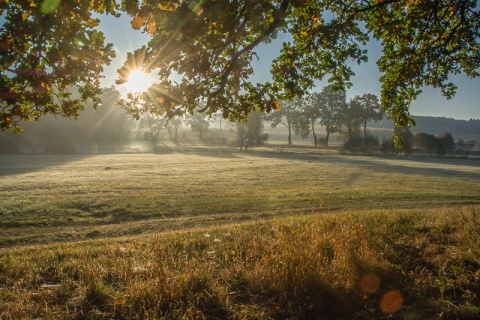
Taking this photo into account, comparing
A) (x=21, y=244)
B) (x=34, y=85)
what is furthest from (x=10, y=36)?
(x=21, y=244)

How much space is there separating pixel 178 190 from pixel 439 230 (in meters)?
20.2

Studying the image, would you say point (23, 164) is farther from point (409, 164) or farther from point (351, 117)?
point (351, 117)

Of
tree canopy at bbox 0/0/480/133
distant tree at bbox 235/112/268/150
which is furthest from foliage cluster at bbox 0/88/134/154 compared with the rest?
tree canopy at bbox 0/0/480/133

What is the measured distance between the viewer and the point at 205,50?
23.7 feet

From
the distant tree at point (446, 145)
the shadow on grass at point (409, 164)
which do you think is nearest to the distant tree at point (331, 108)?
the distant tree at point (446, 145)

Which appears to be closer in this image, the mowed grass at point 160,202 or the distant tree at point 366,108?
the mowed grass at point 160,202

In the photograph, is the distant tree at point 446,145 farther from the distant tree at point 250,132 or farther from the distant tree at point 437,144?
the distant tree at point 250,132

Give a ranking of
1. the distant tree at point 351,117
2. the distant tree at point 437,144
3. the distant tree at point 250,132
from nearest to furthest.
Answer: the distant tree at point 437,144, the distant tree at point 250,132, the distant tree at point 351,117

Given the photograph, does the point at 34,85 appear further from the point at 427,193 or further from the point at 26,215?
the point at 427,193

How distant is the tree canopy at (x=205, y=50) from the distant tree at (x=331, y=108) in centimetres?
10099

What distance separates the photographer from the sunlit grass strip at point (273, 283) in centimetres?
481

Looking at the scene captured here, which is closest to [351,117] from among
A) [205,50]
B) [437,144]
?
[437,144]

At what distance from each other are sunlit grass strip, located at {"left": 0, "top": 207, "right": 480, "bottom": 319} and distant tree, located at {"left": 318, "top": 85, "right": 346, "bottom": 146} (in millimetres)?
106083

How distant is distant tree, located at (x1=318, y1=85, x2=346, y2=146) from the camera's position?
360ft
